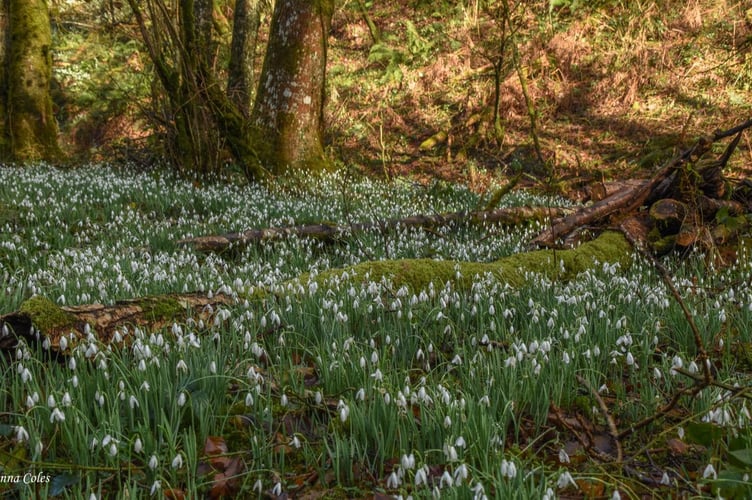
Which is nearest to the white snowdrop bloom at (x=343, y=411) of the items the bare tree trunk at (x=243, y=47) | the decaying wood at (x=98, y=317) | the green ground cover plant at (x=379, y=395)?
the green ground cover plant at (x=379, y=395)

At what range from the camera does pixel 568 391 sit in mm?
3041

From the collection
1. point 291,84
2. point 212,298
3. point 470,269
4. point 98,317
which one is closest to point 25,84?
point 291,84

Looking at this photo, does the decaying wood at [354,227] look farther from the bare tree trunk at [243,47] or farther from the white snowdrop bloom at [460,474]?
the bare tree trunk at [243,47]

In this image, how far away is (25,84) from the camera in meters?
13.9

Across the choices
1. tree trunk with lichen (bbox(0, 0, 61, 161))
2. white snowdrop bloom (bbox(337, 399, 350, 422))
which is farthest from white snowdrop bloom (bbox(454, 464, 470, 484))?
tree trunk with lichen (bbox(0, 0, 61, 161))

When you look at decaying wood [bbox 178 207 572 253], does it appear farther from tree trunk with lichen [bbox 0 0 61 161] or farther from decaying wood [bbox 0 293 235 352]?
tree trunk with lichen [bbox 0 0 61 161]

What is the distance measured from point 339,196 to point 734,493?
881 cm

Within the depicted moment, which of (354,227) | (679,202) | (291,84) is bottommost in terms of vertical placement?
(354,227)

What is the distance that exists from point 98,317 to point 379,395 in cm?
193

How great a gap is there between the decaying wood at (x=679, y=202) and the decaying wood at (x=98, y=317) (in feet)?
13.8

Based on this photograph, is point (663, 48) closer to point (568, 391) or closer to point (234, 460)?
point (568, 391)

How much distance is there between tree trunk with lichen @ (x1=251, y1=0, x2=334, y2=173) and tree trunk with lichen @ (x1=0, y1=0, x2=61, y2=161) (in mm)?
5912

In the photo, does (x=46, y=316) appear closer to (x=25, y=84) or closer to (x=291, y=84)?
(x=291, y=84)

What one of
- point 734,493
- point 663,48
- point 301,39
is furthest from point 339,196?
point 663,48
